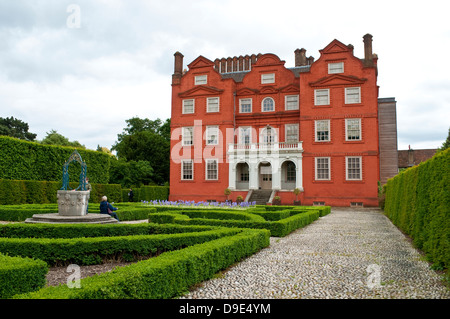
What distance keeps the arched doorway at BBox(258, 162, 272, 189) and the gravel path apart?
2023cm

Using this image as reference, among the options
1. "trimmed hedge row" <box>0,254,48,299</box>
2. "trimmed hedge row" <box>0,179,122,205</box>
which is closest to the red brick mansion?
"trimmed hedge row" <box>0,179,122,205</box>

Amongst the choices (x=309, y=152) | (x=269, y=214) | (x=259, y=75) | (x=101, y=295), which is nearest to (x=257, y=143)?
(x=309, y=152)

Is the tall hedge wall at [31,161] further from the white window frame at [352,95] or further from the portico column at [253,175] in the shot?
the white window frame at [352,95]

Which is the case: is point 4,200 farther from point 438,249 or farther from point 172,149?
point 438,249

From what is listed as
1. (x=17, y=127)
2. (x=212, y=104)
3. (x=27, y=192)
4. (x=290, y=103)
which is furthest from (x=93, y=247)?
(x=17, y=127)

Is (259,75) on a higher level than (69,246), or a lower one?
higher

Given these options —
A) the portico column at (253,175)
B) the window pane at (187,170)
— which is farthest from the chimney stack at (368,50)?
the window pane at (187,170)

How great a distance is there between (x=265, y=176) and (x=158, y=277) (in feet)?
85.0

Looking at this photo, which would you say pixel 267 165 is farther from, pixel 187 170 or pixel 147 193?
pixel 147 193

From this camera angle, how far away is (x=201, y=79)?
3138 cm

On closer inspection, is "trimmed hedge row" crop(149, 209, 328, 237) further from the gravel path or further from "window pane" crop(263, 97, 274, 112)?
"window pane" crop(263, 97, 274, 112)

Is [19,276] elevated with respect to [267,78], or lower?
lower
